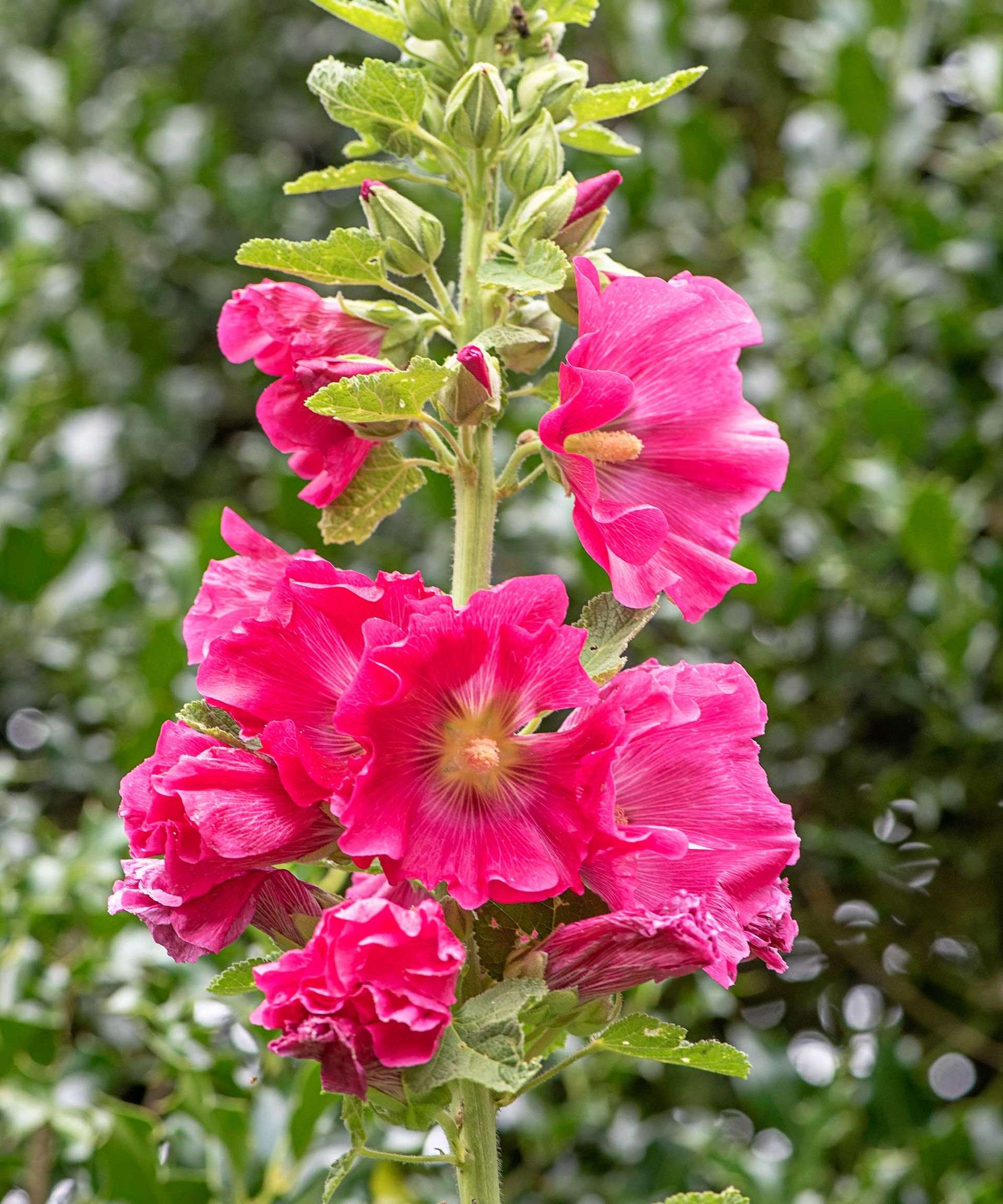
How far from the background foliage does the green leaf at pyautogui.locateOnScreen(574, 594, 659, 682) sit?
0.75 metres

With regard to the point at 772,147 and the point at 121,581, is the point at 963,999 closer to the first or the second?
the point at 121,581

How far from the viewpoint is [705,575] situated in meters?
0.84

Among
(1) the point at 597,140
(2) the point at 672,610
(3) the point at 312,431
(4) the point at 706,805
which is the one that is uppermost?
(1) the point at 597,140

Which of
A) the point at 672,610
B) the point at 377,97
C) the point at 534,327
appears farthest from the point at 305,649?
the point at 672,610

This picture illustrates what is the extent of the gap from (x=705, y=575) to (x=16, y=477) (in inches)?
67.8

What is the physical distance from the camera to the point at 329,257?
2.87 feet

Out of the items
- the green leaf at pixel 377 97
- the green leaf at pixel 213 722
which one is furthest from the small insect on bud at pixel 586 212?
the green leaf at pixel 213 722

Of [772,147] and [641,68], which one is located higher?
[641,68]

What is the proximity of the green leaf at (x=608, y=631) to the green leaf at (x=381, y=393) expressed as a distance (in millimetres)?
158

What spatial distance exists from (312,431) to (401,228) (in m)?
0.15

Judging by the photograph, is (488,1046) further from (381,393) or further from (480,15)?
(480,15)

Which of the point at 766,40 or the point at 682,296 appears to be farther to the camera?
the point at 766,40

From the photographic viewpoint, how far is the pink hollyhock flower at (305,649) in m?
0.74

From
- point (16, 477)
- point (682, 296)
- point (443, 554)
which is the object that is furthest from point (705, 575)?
point (16, 477)
